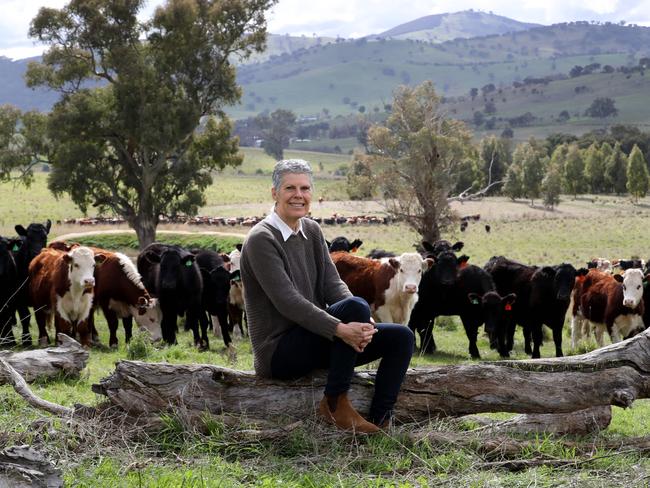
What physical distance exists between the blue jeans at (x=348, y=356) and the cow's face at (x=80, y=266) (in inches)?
320

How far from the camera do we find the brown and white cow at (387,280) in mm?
15359

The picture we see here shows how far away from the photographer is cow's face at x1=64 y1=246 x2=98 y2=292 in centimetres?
1448

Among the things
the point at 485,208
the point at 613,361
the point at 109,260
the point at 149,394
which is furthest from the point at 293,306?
the point at 485,208

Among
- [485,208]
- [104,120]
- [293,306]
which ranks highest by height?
[104,120]

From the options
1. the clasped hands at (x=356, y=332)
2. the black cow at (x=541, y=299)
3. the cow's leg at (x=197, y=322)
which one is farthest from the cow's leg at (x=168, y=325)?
the clasped hands at (x=356, y=332)

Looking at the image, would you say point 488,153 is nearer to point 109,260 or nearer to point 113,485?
point 109,260

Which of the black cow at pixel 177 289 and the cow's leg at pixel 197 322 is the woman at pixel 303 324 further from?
the black cow at pixel 177 289

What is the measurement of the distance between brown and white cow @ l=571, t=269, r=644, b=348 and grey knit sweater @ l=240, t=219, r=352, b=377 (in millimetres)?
10488

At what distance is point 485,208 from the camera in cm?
8156

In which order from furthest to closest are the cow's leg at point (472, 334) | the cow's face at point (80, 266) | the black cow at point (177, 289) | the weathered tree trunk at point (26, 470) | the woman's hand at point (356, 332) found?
the cow's leg at point (472, 334) → the black cow at point (177, 289) → the cow's face at point (80, 266) → the woman's hand at point (356, 332) → the weathered tree trunk at point (26, 470)

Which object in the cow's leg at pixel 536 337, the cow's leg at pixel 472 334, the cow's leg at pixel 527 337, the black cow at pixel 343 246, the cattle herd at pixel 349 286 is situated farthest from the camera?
the black cow at pixel 343 246

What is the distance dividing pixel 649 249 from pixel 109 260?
37.2m

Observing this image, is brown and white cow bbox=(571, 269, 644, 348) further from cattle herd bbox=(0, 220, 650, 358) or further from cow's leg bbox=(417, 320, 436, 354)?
cow's leg bbox=(417, 320, 436, 354)

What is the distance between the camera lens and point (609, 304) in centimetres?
1712
